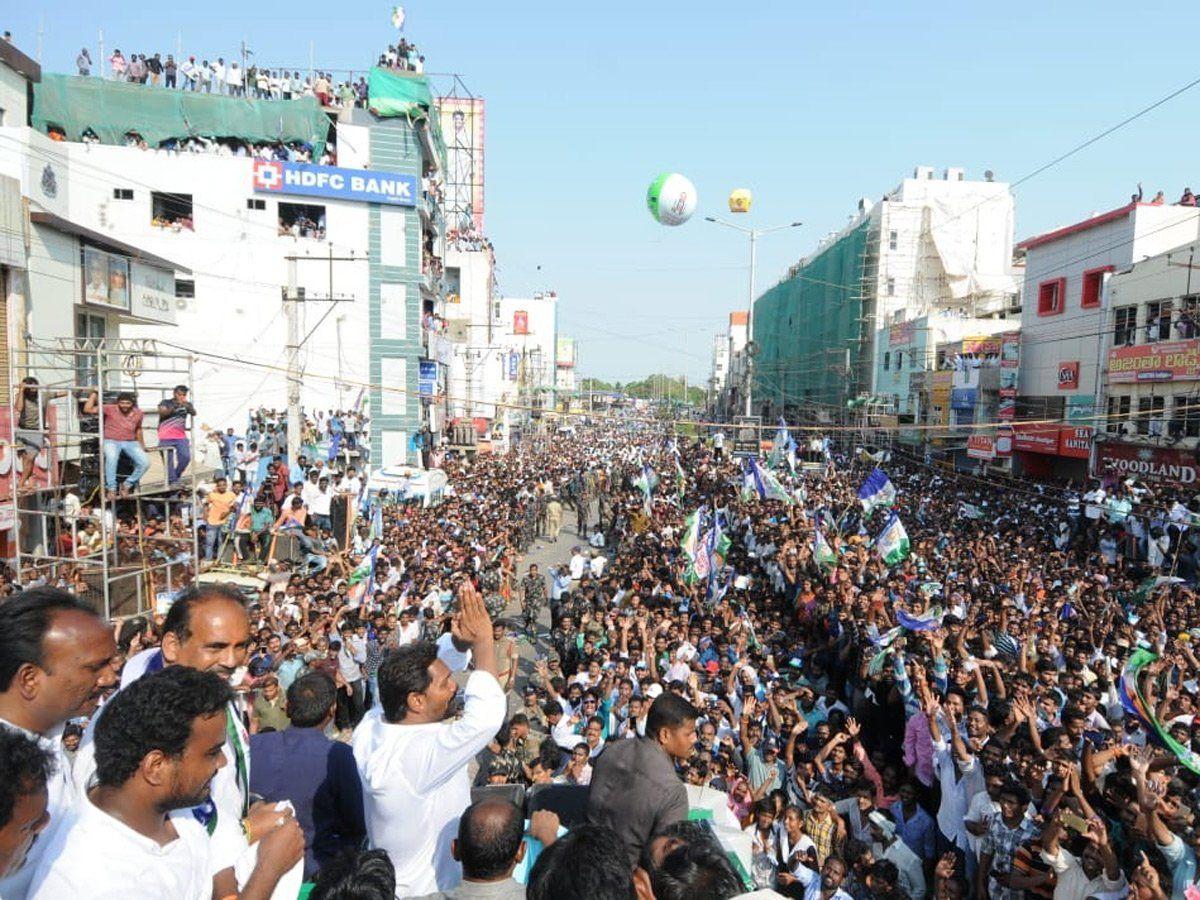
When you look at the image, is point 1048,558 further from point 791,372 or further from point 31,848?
point 791,372

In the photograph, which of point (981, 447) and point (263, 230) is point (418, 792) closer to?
point (263, 230)

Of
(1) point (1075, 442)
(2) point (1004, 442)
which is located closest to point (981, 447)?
(2) point (1004, 442)

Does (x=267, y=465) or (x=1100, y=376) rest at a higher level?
(x=1100, y=376)

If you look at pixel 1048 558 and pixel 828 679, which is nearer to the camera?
pixel 828 679

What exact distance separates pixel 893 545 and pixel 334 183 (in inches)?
859

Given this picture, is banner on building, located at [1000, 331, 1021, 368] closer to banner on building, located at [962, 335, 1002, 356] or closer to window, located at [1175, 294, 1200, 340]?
banner on building, located at [962, 335, 1002, 356]

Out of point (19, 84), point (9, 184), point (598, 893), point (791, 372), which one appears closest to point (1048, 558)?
point (598, 893)

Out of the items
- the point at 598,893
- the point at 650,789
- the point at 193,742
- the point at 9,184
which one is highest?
the point at 9,184

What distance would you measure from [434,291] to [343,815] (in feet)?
104

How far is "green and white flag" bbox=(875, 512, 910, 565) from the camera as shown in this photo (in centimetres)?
1276

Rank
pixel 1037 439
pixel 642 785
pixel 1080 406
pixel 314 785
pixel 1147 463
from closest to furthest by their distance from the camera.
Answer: pixel 314 785
pixel 642 785
pixel 1147 463
pixel 1080 406
pixel 1037 439

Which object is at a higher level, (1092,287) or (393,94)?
(393,94)

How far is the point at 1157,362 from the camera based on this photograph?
21.3 meters

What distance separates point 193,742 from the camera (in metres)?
2.19
